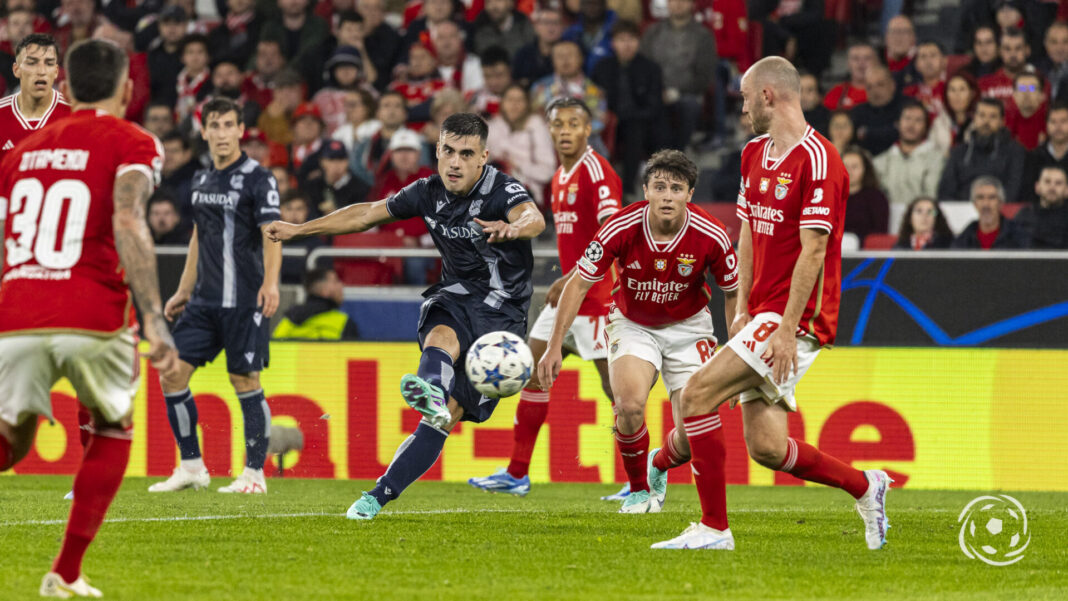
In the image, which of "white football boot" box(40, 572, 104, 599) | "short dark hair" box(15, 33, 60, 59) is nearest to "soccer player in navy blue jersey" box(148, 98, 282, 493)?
"short dark hair" box(15, 33, 60, 59)

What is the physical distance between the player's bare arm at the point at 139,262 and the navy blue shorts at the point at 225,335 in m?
4.87

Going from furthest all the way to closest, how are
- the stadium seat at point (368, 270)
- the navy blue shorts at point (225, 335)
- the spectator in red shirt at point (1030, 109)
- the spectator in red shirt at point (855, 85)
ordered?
the spectator in red shirt at point (855, 85), the spectator in red shirt at point (1030, 109), the stadium seat at point (368, 270), the navy blue shorts at point (225, 335)

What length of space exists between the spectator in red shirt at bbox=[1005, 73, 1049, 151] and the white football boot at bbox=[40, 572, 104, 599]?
11.0 metres

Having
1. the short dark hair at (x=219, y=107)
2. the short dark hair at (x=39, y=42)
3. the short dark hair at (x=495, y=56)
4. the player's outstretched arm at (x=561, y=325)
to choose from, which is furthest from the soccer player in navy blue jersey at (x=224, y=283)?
the short dark hair at (x=495, y=56)

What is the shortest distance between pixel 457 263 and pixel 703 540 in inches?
82.6

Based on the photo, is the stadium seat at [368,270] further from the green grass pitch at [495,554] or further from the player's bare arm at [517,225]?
the player's bare arm at [517,225]

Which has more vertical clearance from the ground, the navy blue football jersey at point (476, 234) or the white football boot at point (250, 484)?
the navy blue football jersey at point (476, 234)

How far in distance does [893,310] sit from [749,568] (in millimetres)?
5931

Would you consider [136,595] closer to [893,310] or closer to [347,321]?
[347,321]

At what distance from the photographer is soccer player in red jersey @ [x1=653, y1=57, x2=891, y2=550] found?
664 cm

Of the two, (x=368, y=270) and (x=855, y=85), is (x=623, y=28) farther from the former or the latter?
(x=368, y=270)

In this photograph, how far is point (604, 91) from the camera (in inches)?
601

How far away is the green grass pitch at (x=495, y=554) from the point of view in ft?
18.7

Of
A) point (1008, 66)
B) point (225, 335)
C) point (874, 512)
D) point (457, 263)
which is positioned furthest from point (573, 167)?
point (1008, 66)
